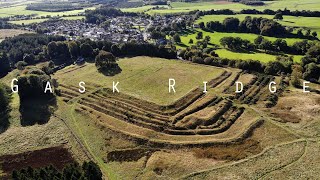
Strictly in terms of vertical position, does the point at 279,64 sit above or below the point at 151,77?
above

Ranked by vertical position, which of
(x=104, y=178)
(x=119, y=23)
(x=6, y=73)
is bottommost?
(x=104, y=178)

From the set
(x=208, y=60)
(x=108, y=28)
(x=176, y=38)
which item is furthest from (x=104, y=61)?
(x=108, y=28)


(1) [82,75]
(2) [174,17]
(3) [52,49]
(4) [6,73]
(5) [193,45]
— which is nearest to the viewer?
(1) [82,75]

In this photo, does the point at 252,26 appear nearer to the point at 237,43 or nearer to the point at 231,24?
the point at 231,24

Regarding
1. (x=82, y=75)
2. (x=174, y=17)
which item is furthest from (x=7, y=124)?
(x=174, y=17)

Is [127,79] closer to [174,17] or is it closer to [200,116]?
[200,116]

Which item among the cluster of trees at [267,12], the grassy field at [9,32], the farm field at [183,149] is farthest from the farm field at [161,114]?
the cluster of trees at [267,12]

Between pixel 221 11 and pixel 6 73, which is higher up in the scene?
pixel 221 11
